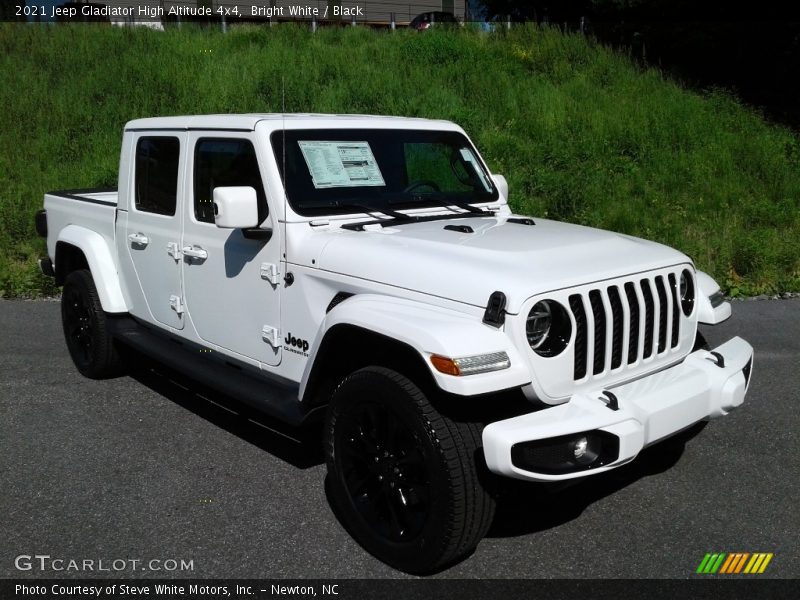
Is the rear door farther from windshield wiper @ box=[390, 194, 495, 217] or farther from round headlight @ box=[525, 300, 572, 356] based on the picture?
round headlight @ box=[525, 300, 572, 356]

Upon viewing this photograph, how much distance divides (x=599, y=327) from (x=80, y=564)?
2.39 m

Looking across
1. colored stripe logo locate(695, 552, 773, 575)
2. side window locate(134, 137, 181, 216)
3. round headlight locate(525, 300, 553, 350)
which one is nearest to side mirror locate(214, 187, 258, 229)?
side window locate(134, 137, 181, 216)

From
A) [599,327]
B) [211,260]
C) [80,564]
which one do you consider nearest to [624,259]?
[599,327]

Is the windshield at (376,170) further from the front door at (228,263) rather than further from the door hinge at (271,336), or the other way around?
the door hinge at (271,336)

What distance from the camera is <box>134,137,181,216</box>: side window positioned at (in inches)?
181

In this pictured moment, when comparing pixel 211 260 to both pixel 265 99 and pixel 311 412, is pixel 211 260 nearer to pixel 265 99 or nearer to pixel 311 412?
pixel 311 412

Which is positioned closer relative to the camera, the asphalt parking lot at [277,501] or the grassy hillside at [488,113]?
the asphalt parking lot at [277,501]

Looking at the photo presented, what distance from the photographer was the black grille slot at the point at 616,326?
10.7 ft

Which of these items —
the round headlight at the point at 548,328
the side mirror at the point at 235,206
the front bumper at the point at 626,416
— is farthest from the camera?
the side mirror at the point at 235,206

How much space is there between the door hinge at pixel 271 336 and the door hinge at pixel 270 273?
239 mm

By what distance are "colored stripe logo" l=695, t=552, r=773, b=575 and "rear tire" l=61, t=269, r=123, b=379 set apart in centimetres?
400

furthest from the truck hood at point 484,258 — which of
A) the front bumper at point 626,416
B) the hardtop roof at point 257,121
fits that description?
the hardtop roof at point 257,121

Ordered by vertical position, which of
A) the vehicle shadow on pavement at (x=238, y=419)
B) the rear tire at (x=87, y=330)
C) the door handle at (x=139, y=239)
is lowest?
the vehicle shadow on pavement at (x=238, y=419)

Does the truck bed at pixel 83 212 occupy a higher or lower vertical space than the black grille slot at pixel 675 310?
higher
